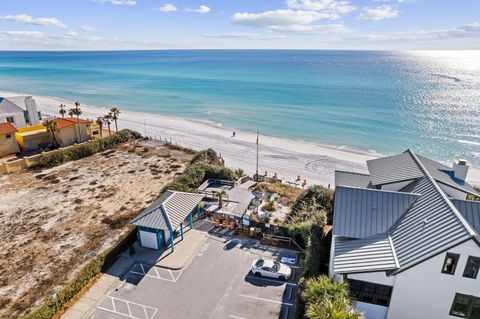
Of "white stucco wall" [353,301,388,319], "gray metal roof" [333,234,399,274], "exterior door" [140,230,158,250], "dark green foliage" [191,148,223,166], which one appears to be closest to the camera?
"gray metal roof" [333,234,399,274]

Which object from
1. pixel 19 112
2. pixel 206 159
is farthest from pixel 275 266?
pixel 19 112

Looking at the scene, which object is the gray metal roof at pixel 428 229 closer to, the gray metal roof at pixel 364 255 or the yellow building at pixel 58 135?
the gray metal roof at pixel 364 255

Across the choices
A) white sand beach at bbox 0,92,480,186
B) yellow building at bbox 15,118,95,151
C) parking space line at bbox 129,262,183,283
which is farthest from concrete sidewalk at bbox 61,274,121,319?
yellow building at bbox 15,118,95,151

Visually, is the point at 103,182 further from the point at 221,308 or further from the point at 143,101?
the point at 143,101

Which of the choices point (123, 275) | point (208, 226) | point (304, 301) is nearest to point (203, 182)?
point (208, 226)

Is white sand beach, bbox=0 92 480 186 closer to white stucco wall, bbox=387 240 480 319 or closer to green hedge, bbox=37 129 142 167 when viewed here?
green hedge, bbox=37 129 142 167

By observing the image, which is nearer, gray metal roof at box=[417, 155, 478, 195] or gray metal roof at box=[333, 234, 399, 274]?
gray metal roof at box=[333, 234, 399, 274]
